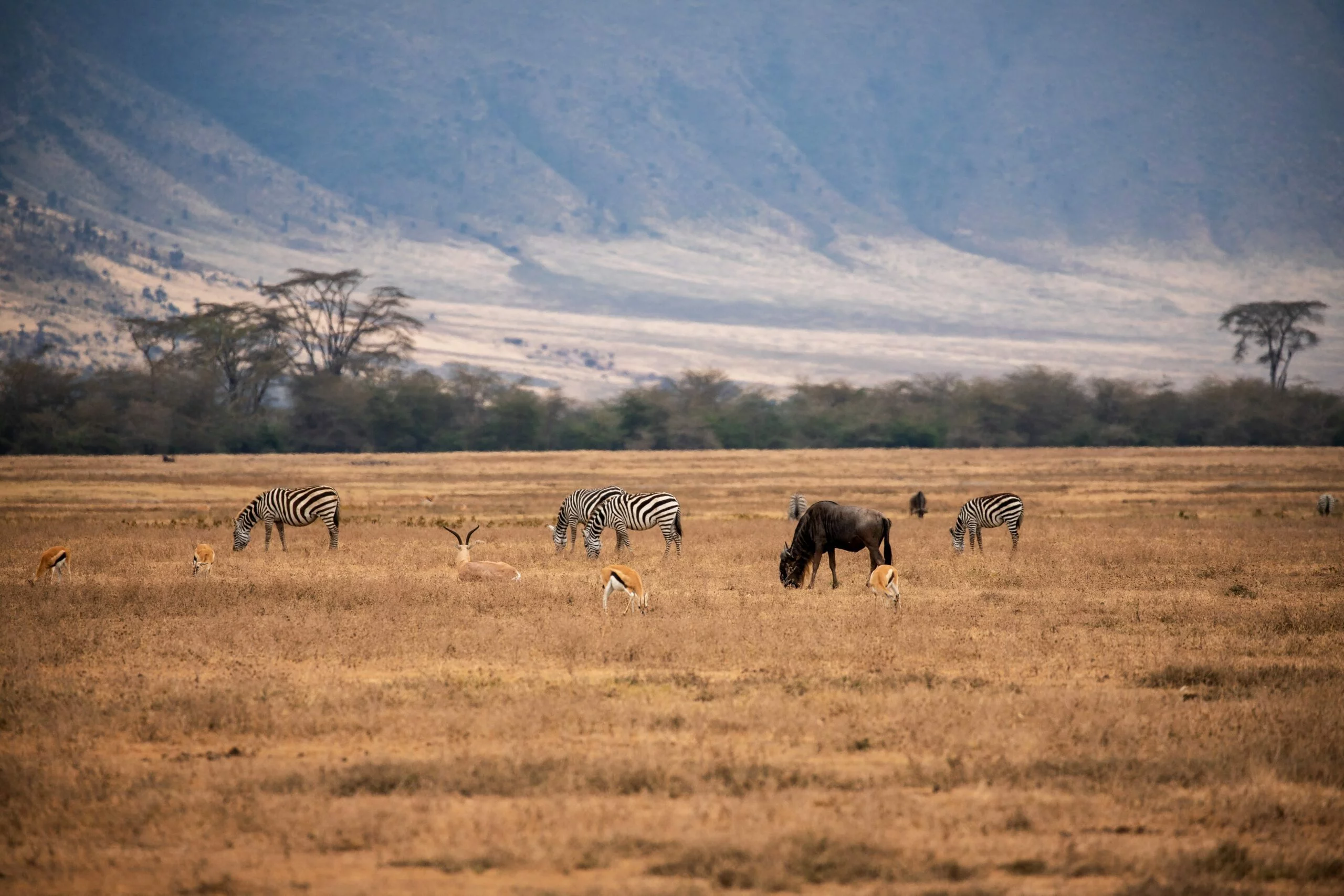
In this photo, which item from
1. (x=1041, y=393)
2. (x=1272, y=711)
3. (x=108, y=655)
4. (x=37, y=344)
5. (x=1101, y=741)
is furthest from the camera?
(x=37, y=344)

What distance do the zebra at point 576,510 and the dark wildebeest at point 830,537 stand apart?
518 cm

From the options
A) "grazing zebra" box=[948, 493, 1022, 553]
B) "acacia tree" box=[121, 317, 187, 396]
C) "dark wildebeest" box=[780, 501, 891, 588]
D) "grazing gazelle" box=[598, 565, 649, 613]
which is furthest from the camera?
"acacia tree" box=[121, 317, 187, 396]

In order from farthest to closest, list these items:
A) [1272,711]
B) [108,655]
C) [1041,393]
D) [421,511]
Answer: [1041,393] → [421,511] → [108,655] → [1272,711]

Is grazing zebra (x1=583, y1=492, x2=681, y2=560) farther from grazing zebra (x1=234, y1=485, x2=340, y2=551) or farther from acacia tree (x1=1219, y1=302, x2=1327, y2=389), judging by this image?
acacia tree (x1=1219, y1=302, x2=1327, y2=389)

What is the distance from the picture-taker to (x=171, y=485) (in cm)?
4625

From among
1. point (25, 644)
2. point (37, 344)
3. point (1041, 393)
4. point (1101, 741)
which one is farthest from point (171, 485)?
point (37, 344)

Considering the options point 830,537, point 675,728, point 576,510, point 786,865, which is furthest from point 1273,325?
point 786,865

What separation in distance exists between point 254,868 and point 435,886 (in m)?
1.09

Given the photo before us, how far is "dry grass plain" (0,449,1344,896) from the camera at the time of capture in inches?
300

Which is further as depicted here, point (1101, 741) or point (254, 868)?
point (1101, 741)

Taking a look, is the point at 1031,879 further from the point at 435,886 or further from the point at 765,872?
the point at 435,886

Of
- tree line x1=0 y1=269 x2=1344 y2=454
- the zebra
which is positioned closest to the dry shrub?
the zebra

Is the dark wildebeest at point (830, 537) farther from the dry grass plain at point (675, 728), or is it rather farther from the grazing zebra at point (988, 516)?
the grazing zebra at point (988, 516)

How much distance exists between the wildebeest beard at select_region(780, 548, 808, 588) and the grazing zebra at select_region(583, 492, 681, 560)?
372 cm
